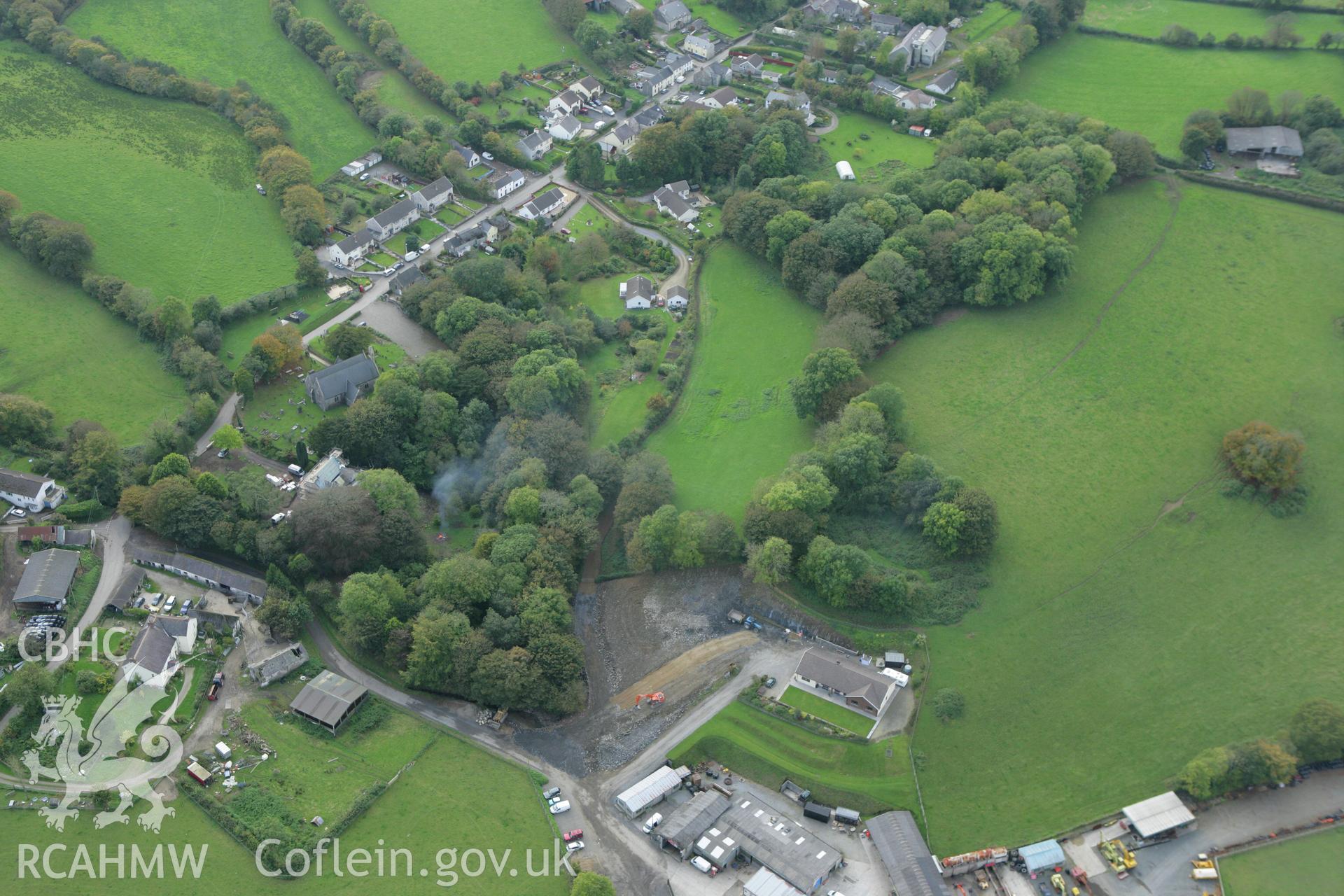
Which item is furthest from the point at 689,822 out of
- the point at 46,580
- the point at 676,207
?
the point at 676,207

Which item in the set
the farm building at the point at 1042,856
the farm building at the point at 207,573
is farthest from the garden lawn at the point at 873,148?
the farm building at the point at 1042,856

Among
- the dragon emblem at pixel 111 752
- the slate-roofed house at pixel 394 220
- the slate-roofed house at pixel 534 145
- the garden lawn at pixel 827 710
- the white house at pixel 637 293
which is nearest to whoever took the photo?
the dragon emblem at pixel 111 752

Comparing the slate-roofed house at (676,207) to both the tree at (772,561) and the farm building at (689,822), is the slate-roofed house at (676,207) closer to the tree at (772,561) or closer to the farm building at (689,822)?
the tree at (772,561)

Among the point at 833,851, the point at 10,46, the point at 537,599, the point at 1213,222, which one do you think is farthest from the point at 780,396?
the point at 10,46

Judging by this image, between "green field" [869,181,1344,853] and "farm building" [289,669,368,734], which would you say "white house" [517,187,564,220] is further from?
"farm building" [289,669,368,734]

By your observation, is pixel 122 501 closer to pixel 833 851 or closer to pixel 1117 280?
pixel 833 851

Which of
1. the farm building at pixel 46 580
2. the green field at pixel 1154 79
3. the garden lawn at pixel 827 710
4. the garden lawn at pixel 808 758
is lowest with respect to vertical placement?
the garden lawn at pixel 808 758
